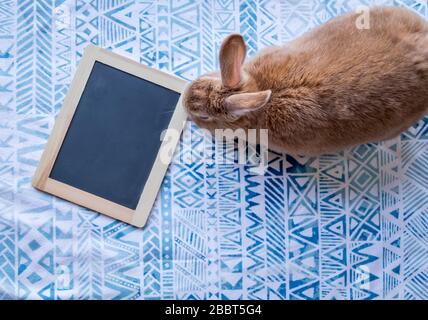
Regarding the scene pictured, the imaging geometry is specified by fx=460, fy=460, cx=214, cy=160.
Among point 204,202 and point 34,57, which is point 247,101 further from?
point 34,57

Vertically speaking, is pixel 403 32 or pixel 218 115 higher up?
pixel 403 32

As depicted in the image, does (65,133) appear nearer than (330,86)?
No

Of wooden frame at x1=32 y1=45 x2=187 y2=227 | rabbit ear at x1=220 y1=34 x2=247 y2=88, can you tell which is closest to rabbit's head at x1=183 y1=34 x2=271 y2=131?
rabbit ear at x1=220 y1=34 x2=247 y2=88

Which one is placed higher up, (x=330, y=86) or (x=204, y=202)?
(x=330, y=86)

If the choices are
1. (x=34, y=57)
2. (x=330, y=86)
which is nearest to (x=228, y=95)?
(x=330, y=86)

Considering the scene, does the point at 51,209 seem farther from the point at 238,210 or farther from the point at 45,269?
the point at 238,210

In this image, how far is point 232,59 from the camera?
0.79 meters

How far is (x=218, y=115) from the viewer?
2.74 ft

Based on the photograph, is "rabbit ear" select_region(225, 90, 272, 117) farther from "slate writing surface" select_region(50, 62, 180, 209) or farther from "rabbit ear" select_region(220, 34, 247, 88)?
"slate writing surface" select_region(50, 62, 180, 209)

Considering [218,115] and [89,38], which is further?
[89,38]

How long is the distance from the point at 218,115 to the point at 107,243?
1.23 feet

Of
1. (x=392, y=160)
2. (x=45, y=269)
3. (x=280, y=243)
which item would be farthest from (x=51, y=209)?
(x=392, y=160)

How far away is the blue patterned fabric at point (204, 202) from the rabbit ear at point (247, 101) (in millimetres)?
210

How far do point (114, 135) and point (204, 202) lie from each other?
0.78 feet
